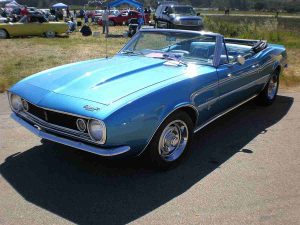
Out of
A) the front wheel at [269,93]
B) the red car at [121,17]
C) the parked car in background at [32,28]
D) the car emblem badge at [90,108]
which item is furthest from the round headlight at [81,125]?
the red car at [121,17]

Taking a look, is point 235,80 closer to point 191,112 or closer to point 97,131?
point 191,112

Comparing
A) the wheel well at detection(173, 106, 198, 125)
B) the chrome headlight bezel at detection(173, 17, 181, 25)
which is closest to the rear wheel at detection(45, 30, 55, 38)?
the chrome headlight bezel at detection(173, 17, 181, 25)

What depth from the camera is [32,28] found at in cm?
1805

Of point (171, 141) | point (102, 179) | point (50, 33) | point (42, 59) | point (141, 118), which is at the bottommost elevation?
point (102, 179)

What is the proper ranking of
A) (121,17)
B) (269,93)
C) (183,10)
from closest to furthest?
(269,93) → (183,10) → (121,17)

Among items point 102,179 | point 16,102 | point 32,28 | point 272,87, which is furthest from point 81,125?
point 32,28

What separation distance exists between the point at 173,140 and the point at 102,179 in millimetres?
847

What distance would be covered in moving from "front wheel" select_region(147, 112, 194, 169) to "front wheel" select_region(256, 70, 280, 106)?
258 centimetres

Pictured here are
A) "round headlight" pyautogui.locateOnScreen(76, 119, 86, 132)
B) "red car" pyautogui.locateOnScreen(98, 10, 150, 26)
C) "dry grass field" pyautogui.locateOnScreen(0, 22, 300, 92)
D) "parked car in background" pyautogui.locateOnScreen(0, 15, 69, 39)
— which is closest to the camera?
"round headlight" pyautogui.locateOnScreen(76, 119, 86, 132)

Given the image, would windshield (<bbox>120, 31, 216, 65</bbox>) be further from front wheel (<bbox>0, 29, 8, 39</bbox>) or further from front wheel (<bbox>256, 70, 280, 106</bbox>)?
front wheel (<bbox>0, 29, 8, 39</bbox>)

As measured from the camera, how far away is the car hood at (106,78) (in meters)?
3.41

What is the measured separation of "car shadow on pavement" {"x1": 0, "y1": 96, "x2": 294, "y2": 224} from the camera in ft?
10.1

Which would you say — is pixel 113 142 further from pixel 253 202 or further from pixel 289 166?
pixel 289 166

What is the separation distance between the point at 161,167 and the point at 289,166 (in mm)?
1443
